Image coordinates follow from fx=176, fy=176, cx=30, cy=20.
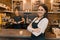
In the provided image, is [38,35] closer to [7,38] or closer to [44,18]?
[44,18]

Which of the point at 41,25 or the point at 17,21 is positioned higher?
the point at 41,25

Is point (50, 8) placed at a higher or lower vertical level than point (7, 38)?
higher

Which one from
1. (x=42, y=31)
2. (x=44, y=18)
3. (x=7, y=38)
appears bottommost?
(x=7, y=38)

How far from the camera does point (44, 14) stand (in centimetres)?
236

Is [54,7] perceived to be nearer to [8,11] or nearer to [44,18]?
[8,11]

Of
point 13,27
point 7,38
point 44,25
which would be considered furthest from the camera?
point 13,27

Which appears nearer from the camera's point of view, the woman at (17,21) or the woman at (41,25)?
the woman at (41,25)

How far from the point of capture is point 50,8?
3689mm

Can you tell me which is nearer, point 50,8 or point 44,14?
point 44,14

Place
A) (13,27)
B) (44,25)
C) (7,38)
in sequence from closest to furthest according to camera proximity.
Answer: (44,25)
(7,38)
(13,27)

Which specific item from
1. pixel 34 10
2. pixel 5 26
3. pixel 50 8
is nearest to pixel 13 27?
pixel 5 26

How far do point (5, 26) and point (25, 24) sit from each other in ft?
1.36

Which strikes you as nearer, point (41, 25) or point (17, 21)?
point (41, 25)

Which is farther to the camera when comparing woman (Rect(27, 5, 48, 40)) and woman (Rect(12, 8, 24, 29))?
woman (Rect(12, 8, 24, 29))
